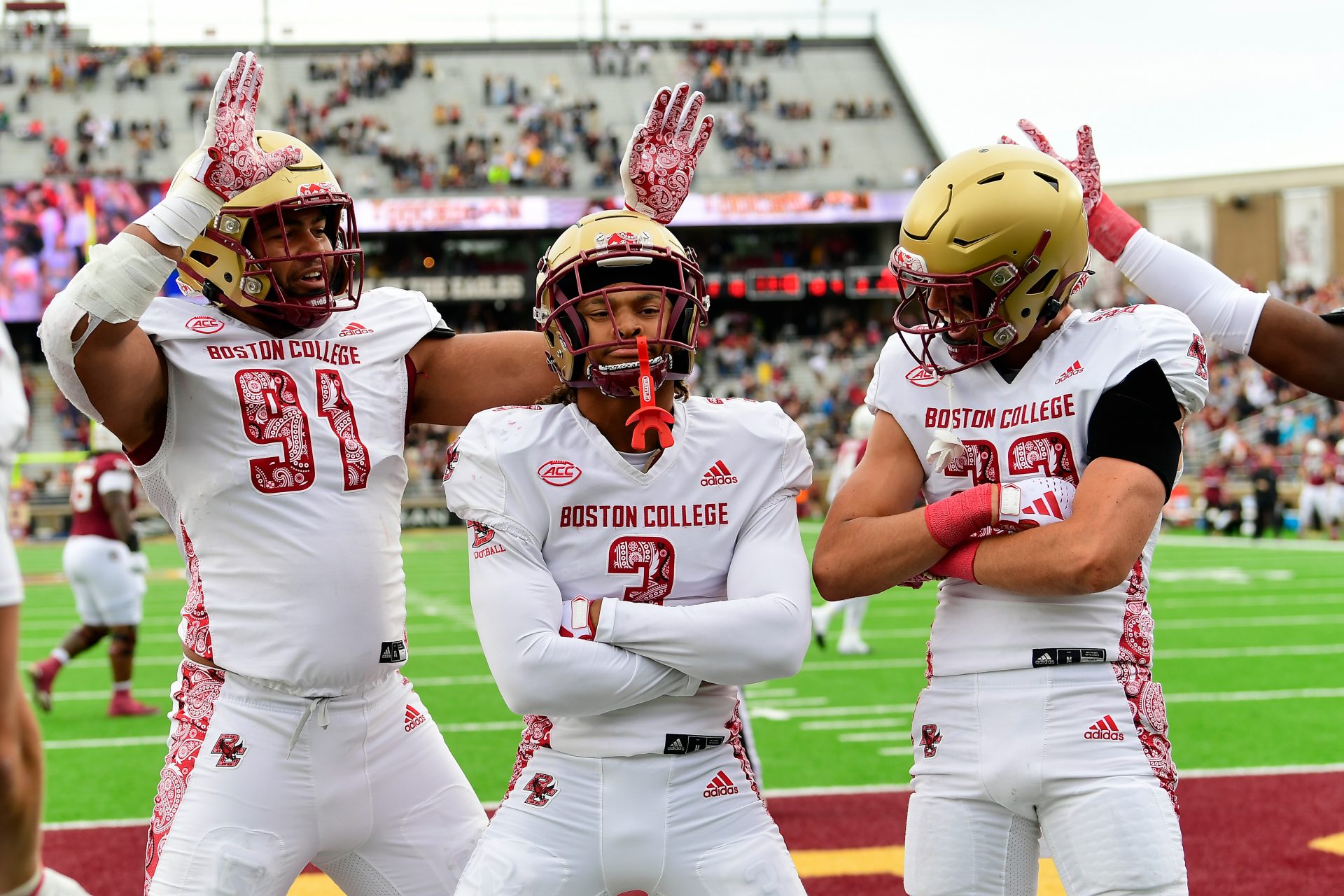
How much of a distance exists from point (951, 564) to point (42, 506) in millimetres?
25868

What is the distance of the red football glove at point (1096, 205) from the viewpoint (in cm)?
336

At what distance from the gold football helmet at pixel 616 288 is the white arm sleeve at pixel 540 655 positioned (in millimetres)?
387

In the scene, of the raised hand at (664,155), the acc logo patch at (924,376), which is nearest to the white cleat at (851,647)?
the raised hand at (664,155)

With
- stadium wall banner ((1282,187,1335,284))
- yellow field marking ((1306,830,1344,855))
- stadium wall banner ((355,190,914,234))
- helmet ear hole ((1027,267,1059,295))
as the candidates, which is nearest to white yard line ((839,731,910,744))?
yellow field marking ((1306,830,1344,855))

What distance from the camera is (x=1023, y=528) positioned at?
2.87 meters

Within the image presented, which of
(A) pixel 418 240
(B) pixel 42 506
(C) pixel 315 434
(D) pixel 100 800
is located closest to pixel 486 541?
(C) pixel 315 434

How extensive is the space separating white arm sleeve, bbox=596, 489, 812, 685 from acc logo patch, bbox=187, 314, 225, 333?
3.78ft

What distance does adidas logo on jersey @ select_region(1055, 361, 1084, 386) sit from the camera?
2977 mm

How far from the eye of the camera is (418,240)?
35000mm

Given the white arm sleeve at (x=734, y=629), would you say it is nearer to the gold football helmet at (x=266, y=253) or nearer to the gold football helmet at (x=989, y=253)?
the gold football helmet at (x=989, y=253)

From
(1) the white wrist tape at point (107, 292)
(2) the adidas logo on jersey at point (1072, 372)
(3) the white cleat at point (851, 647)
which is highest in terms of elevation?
(1) the white wrist tape at point (107, 292)

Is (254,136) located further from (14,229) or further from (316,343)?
(14,229)

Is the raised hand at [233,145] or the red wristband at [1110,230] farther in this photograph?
the red wristband at [1110,230]

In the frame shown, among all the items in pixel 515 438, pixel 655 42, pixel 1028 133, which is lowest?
pixel 515 438
